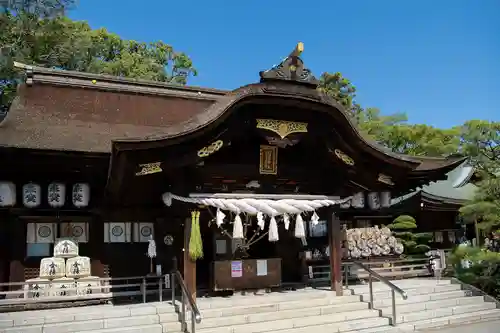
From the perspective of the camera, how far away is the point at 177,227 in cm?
1150

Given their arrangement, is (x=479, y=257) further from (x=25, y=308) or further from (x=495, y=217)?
(x=25, y=308)

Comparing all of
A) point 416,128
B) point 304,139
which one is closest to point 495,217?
point 304,139

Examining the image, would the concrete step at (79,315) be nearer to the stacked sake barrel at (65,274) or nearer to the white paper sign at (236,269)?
the stacked sake barrel at (65,274)

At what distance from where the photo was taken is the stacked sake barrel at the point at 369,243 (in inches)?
583

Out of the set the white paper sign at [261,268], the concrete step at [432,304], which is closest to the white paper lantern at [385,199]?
the concrete step at [432,304]

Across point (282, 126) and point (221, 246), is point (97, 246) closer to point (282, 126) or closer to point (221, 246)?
point (221, 246)

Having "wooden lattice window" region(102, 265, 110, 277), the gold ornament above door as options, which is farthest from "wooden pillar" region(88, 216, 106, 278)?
the gold ornament above door

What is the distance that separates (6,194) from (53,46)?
48.6 feet

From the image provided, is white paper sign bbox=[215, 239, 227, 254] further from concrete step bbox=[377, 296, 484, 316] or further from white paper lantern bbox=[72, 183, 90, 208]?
concrete step bbox=[377, 296, 484, 316]

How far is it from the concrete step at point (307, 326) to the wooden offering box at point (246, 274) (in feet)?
6.01

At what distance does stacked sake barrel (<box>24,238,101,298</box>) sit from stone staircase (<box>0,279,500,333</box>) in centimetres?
61

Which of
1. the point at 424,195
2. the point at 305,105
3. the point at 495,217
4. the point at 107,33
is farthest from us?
the point at 107,33

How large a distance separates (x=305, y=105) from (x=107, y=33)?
24137 mm

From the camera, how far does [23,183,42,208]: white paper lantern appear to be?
10398mm
